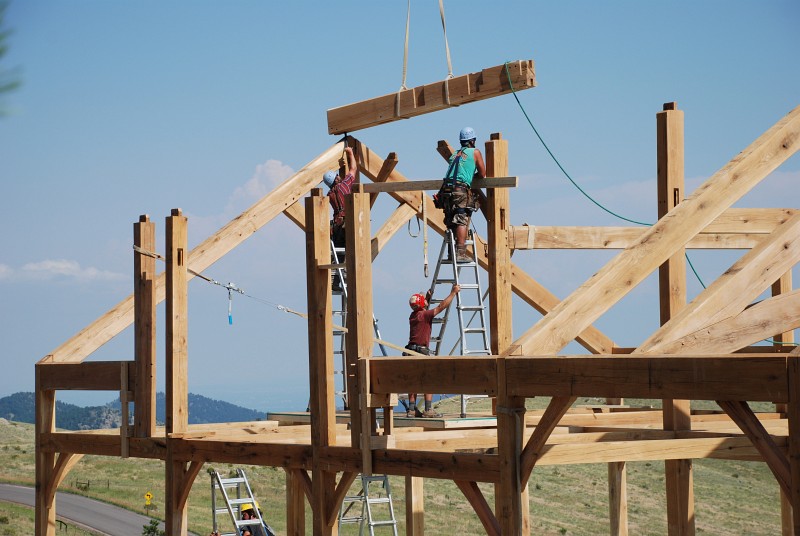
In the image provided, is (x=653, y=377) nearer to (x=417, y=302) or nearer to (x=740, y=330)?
(x=740, y=330)

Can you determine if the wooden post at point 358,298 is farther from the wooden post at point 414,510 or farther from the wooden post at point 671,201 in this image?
the wooden post at point 414,510

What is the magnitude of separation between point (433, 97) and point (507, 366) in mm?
5209

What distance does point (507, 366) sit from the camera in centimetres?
870

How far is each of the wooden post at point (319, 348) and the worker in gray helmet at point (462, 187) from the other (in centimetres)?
131

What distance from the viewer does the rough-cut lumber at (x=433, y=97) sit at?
11.4 meters

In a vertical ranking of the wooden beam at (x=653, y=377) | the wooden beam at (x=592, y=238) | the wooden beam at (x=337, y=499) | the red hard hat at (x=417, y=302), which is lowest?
the wooden beam at (x=337, y=499)

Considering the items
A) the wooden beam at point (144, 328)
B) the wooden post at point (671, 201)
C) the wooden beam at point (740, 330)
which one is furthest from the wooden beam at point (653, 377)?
the wooden beam at point (144, 328)

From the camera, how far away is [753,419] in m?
7.46

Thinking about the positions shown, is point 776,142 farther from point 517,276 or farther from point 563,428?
point 517,276

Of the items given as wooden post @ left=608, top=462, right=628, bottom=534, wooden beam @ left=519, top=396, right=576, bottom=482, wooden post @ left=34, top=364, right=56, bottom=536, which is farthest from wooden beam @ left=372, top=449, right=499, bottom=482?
wooden post @ left=34, top=364, right=56, bottom=536

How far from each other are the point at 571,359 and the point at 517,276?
657 centimetres

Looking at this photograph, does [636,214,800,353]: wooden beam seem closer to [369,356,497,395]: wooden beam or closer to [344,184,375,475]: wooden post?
[369,356,497,395]: wooden beam

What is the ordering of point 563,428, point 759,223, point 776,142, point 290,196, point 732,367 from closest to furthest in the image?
point 732,367 → point 776,142 → point 563,428 → point 759,223 → point 290,196

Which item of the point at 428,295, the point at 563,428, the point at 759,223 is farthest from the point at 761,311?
the point at 759,223
